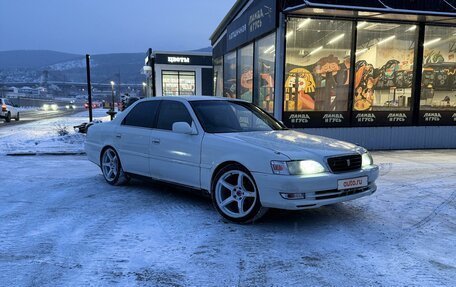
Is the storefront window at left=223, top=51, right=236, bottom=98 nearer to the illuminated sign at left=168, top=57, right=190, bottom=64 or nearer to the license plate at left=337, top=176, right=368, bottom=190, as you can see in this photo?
the license plate at left=337, top=176, right=368, bottom=190

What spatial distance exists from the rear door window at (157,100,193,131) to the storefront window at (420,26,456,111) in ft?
29.3

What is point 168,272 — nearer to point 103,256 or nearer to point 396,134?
point 103,256

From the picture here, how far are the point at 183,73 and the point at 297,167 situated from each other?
1236 inches

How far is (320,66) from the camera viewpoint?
11.4 meters

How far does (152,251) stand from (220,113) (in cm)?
241

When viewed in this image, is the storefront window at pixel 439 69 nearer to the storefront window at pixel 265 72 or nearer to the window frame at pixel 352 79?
the window frame at pixel 352 79

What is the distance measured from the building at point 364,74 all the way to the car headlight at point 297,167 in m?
Result: 6.52

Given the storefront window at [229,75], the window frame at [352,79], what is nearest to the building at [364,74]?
the window frame at [352,79]

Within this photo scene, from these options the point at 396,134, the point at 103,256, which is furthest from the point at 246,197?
the point at 396,134

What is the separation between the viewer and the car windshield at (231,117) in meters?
5.37

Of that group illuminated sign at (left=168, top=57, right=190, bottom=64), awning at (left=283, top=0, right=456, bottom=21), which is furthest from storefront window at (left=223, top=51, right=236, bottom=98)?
illuminated sign at (left=168, top=57, right=190, bottom=64)

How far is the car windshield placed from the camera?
5367 millimetres

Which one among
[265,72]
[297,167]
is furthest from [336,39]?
[297,167]

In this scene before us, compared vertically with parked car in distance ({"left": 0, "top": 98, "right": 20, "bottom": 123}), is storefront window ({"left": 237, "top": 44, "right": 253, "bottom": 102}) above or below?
above
